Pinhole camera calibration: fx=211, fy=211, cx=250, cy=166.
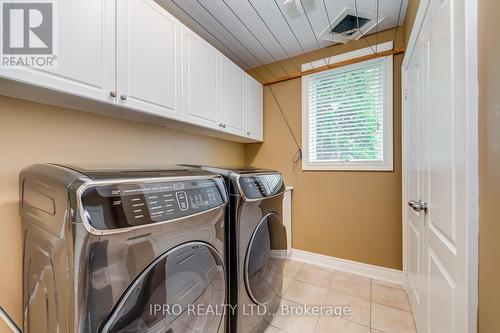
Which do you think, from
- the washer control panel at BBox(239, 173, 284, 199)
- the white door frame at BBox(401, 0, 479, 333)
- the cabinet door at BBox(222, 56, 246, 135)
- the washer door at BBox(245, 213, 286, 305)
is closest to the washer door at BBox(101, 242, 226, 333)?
the washer door at BBox(245, 213, 286, 305)

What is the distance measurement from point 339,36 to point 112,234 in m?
2.39

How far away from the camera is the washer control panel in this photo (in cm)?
119

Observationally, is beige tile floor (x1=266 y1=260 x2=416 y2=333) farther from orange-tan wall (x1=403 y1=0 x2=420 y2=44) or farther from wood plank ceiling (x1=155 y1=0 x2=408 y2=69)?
wood plank ceiling (x1=155 y1=0 x2=408 y2=69)

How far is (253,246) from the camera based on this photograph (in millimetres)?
1241

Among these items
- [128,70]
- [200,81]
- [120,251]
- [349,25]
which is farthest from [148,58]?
[349,25]

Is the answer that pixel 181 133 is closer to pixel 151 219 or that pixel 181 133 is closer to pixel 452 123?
pixel 151 219

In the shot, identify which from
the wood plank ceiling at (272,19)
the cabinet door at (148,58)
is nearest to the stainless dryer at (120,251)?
the cabinet door at (148,58)

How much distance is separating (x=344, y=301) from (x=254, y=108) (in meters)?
2.10

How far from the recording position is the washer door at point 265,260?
4.04ft

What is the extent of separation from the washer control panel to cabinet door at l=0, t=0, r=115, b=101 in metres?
0.86

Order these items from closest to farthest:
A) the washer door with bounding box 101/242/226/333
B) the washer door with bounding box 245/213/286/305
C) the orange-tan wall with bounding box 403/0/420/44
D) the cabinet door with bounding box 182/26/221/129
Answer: the washer door with bounding box 101/242/226/333 → the washer door with bounding box 245/213/286/305 → the orange-tan wall with bounding box 403/0/420/44 → the cabinet door with bounding box 182/26/221/129

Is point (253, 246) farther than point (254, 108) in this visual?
No

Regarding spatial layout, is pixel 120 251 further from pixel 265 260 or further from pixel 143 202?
pixel 265 260

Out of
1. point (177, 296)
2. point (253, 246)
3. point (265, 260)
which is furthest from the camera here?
point (265, 260)
